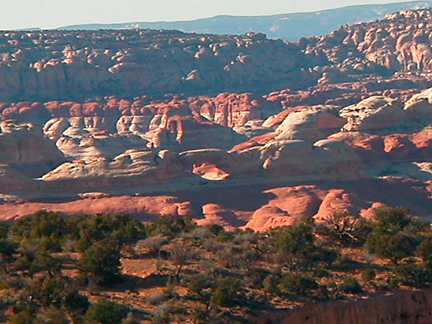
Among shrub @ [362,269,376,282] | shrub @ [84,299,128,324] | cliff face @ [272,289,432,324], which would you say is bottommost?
cliff face @ [272,289,432,324]

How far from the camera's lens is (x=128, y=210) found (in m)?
45.5

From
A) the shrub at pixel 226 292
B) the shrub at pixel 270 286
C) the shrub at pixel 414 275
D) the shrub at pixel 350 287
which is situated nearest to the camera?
the shrub at pixel 226 292

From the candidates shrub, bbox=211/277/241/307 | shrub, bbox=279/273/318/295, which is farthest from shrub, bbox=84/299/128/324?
shrub, bbox=279/273/318/295

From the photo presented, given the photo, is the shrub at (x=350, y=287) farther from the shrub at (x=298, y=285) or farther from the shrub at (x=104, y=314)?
the shrub at (x=104, y=314)

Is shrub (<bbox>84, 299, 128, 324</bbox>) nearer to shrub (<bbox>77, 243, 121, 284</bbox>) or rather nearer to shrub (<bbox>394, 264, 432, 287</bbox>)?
shrub (<bbox>77, 243, 121, 284</bbox>)

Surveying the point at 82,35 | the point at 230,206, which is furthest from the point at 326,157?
the point at 82,35

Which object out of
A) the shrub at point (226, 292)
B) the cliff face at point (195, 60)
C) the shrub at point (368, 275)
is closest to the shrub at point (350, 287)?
the shrub at point (368, 275)

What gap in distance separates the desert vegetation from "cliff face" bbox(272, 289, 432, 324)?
1.01 ft

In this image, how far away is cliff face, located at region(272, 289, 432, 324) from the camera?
18.8 metres

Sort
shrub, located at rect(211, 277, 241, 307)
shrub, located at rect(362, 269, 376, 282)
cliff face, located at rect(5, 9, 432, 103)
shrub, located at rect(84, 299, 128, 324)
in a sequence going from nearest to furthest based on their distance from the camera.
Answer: shrub, located at rect(84, 299, 128, 324), shrub, located at rect(211, 277, 241, 307), shrub, located at rect(362, 269, 376, 282), cliff face, located at rect(5, 9, 432, 103)

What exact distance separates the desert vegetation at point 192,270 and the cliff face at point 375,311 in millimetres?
307

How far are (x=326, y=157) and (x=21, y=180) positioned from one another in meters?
17.3

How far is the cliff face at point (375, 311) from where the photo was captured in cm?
1877

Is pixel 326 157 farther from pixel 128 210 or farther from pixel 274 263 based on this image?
pixel 274 263
